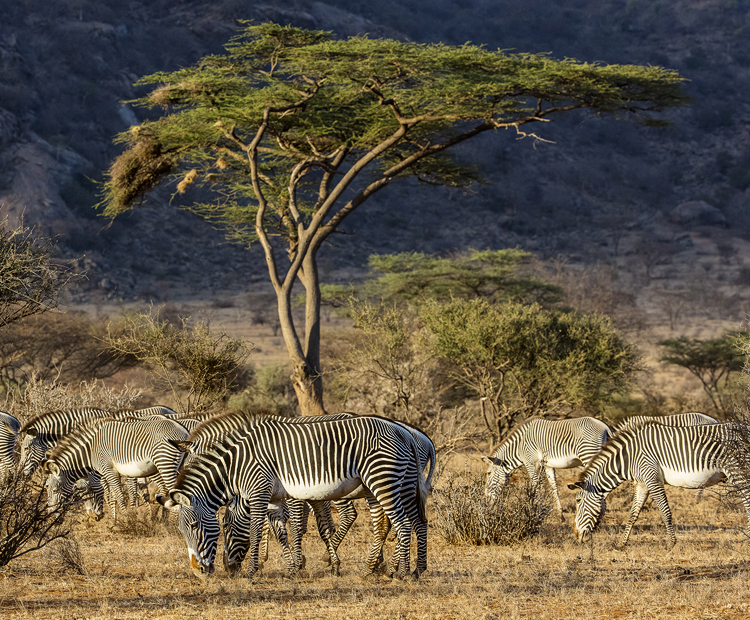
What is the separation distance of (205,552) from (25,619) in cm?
123

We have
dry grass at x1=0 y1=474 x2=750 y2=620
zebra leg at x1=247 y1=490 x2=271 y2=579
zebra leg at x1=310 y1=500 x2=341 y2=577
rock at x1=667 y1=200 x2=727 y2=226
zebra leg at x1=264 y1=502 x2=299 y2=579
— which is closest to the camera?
dry grass at x1=0 y1=474 x2=750 y2=620

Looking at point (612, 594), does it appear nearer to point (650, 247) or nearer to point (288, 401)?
point (288, 401)

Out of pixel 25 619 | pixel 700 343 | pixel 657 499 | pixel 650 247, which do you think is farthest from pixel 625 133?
pixel 25 619

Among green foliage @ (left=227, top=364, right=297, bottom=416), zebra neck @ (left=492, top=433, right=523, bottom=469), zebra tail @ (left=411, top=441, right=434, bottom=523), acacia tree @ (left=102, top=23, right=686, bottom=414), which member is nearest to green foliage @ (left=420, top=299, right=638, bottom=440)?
acacia tree @ (left=102, top=23, right=686, bottom=414)

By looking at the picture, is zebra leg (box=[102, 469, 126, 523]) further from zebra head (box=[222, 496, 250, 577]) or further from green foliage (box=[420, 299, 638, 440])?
green foliage (box=[420, 299, 638, 440])

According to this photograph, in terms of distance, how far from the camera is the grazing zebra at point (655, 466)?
26.9 ft

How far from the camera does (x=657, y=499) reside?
8258 mm

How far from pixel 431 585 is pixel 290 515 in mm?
1404

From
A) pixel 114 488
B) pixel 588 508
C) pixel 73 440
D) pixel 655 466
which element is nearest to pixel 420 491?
pixel 588 508

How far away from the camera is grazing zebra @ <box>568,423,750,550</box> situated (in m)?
8.19

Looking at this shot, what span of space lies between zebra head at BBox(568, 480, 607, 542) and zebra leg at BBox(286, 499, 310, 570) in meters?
2.71

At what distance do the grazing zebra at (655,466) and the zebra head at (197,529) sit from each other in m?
3.69

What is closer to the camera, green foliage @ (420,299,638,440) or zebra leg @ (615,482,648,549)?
zebra leg @ (615,482,648,549)

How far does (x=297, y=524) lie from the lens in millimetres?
6891
